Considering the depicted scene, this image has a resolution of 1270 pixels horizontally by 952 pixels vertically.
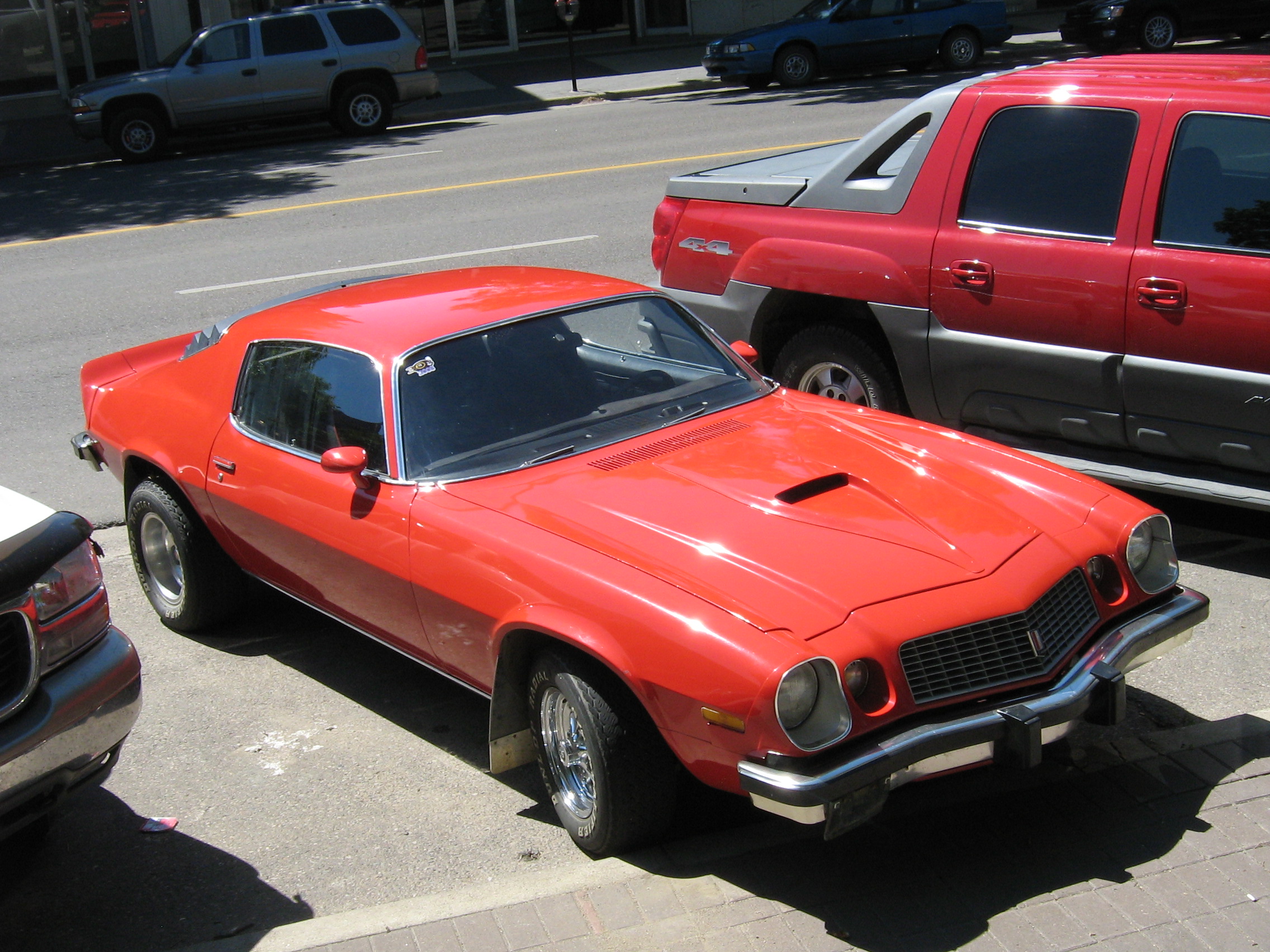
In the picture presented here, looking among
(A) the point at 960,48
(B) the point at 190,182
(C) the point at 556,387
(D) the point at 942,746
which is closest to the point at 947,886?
(D) the point at 942,746

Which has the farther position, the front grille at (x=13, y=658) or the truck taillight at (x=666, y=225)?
the truck taillight at (x=666, y=225)

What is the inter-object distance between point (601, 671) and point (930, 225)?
317cm

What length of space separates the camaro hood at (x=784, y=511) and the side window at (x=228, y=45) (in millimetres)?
17046

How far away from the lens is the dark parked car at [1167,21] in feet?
75.4

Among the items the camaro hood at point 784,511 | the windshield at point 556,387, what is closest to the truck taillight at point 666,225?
the windshield at point 556,387

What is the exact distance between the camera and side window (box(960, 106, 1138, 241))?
5.61m

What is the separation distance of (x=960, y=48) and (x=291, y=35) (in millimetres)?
10798

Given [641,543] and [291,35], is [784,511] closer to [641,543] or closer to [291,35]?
[641,543]

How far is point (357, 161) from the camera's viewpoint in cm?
1798

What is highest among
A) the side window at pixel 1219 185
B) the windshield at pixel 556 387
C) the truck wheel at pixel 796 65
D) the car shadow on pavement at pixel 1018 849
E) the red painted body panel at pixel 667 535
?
the truck wheel at pixel 796 65

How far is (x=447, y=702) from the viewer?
16.7 ft

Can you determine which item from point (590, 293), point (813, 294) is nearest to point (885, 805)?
point (590, 293)

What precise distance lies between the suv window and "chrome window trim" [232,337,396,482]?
16099 millimetres

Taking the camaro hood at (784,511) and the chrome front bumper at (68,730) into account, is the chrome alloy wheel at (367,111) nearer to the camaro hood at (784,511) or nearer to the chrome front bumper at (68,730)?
the camaro hood at (784,511)
